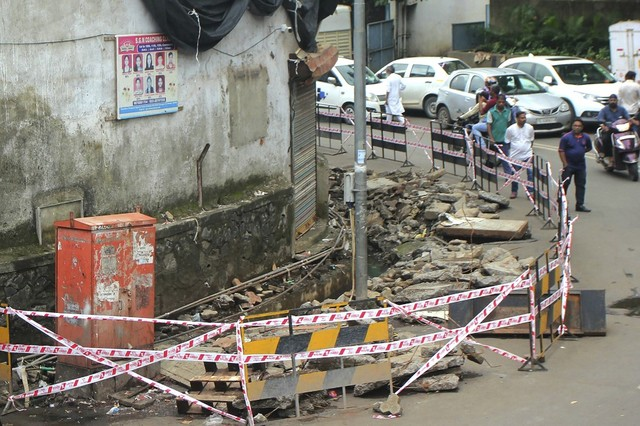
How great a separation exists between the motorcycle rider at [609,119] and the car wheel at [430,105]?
10.1 meters

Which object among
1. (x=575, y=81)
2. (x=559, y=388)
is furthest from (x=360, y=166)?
(x=575, y=81)

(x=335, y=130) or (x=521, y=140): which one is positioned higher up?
(x=521, y=140)

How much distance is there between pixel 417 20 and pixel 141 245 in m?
32.6

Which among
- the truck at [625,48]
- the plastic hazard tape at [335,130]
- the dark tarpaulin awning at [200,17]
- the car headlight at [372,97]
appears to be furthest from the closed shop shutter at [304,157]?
the truck at [625,48]

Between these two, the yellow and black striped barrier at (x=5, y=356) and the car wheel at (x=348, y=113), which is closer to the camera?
the yellow and black striped barrier at (x=5, y=356)

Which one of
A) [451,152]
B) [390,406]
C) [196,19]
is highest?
[196,19]

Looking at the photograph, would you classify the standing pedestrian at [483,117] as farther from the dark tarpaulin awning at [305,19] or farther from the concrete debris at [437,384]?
the concrete debris at [437,384]

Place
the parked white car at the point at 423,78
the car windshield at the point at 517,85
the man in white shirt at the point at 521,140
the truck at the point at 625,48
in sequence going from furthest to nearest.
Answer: the parked white car at the point at 423,78 → the truck at the point at 625,48 → the car windshield at the point at 517,85 → the man in white shirt at the point at 521,140

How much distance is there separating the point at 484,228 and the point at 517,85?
1059cm

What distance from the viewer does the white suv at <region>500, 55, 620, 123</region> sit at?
2730 cm

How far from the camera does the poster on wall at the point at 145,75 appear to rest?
42.3 feet

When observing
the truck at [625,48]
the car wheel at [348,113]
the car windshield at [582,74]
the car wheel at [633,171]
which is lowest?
the car wheel at [633,171]

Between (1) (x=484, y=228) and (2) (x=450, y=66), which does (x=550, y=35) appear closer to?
(2) (x=450, y=66)

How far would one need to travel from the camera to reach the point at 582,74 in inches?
1149
